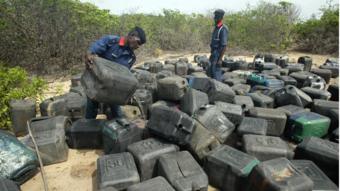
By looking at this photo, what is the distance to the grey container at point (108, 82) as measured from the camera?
3.38 meters

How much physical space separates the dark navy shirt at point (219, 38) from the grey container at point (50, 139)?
393 centimetres

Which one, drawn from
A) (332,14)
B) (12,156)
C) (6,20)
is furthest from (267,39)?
(12,156)

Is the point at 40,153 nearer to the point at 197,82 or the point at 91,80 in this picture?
the point at 91,80

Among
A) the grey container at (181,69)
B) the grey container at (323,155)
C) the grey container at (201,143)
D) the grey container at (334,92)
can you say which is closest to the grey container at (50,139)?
the grey container at (201,143)

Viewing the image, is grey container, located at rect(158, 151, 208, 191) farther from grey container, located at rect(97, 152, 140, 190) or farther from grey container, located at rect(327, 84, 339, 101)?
grey container, located at rect(327, 84, 339, 101)

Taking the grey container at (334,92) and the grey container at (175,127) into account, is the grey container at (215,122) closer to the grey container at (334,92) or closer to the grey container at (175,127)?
the grey container at (175,127)

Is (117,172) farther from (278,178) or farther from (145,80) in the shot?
(145,80)

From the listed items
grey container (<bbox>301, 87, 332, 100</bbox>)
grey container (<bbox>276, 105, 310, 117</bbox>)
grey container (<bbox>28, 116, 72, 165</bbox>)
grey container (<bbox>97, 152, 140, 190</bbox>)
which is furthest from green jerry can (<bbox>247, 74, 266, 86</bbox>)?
grey container (<bbox>28, 116, 72, 165</bbox>)

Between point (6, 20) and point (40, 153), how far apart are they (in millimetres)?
5866

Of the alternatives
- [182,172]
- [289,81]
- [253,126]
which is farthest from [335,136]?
[289,81]

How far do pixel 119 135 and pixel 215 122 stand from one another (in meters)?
1.29

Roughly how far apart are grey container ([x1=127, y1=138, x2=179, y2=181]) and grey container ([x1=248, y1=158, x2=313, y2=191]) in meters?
1.01

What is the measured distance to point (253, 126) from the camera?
12.5 ft

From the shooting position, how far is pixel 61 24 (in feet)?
28.6
